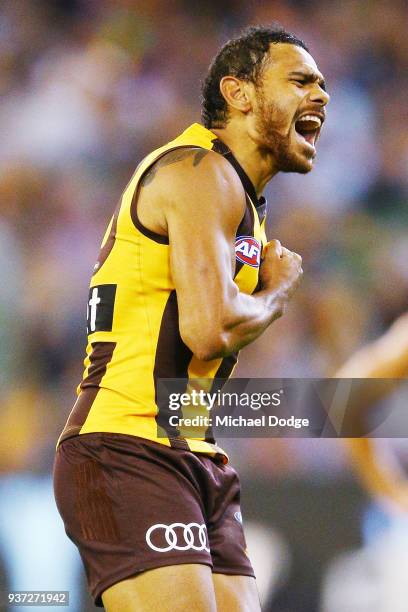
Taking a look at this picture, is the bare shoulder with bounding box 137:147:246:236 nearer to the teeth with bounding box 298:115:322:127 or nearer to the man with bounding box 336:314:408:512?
the teeth with bounding box 298:115:322:127

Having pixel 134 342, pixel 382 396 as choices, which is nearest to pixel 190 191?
pixel 134 342

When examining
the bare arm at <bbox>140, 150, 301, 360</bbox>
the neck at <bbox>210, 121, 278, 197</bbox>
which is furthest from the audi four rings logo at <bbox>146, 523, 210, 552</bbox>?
the neck at <bbox>210, 121, 278, 197</bbox>

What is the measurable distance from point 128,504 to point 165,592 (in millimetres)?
215

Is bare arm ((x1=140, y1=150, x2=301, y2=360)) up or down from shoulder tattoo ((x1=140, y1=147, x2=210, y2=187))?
down

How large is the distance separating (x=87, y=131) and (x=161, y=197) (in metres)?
2.72

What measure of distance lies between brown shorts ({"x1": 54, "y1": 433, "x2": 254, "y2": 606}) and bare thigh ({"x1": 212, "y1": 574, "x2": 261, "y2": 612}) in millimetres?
95

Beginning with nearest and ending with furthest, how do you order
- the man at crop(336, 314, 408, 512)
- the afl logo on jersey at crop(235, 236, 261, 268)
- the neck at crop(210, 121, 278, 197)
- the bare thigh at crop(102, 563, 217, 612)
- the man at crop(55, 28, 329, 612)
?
the bare thigh at crop(102, 563, 217, 612) → the man at crop(55, 28, 329, 612) → the afl logo on jersey at crop(235, 236, 261, 268) → the neck at crop(210, 121, 278, 197) → the man at crop(336, 314, 408, 512)

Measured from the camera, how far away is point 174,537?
1905 mm

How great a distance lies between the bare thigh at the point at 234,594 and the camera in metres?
2.10

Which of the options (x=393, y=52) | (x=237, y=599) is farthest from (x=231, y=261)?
(x=393, y=52)

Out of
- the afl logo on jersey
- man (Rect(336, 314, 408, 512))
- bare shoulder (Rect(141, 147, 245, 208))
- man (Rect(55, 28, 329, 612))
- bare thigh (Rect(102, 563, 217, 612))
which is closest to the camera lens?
bare thigh (Rect(102, 563, 217, 612))

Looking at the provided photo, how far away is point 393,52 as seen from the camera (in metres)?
4.63

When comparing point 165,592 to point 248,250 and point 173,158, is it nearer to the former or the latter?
point 248,250

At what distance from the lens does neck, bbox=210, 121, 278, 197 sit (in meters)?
2.45
